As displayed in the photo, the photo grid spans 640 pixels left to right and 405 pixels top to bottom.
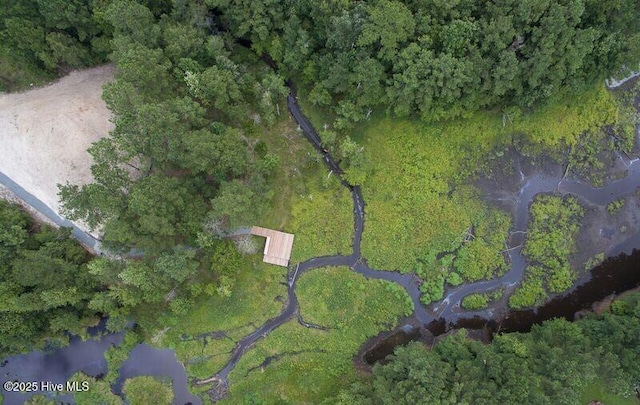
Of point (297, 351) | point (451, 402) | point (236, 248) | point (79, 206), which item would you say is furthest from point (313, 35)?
point (451, 402)

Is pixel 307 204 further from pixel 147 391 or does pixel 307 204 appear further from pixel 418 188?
pixel 147 391

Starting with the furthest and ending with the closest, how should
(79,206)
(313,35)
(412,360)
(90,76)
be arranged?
(90,76)
(313,35)
(412,360)
(79,206)

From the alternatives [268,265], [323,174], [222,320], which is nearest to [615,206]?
[323,174]

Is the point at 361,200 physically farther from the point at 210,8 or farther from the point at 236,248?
the point at 210,8

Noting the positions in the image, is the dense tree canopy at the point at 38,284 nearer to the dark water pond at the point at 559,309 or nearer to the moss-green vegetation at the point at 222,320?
the moss-green vegetation at the point at 222,320

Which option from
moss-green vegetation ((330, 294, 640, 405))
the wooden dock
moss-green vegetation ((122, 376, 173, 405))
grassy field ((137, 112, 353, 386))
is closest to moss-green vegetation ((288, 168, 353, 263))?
grassy field ((137, 112, 353, 386))

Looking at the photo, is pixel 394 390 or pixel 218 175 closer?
pixel 394 390

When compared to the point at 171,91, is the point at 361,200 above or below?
below
